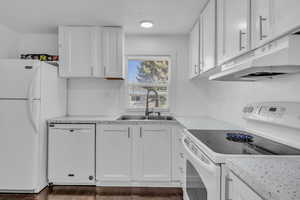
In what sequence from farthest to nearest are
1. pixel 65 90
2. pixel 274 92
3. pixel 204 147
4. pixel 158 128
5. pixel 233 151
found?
pixel 65 90, pixel 158 128, pixel 274 92, pixel 204 147, pixel 233 151

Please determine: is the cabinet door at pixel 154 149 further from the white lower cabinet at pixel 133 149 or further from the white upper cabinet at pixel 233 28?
the white upper cabinet at pixel 233 28

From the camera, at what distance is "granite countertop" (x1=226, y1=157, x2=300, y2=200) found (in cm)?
58

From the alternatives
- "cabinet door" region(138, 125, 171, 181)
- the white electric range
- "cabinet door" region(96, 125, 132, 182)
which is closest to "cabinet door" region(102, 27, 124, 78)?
"cabinet door" region(96, 125, 132, 182)

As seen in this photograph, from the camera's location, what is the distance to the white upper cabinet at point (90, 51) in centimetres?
296

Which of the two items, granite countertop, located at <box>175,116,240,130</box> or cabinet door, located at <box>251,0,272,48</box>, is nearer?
cabinet door, located at <box>251,0,272,48</box>

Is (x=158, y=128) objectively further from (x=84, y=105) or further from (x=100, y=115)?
(x=84, y=105)

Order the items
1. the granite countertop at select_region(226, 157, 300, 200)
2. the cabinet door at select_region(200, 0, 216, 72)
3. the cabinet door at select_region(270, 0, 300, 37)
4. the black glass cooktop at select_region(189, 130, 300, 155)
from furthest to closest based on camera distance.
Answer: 1. the cabinet door at select_region(200, 0, 216, 72)
2. the black glass cooktop at select_region(189, 130, 300, 155)
3. the cabinet door at select_region(270, 0, 300, 37)
4. the granite countertop at select_region(226, 157, 300, 200)

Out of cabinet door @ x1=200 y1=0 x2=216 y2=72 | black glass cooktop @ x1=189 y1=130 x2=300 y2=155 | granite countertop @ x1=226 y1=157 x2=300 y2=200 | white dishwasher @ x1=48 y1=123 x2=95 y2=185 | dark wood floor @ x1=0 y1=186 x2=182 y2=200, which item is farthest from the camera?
white dishwasher @ x1=48 y1=123 x2=95 y2=185

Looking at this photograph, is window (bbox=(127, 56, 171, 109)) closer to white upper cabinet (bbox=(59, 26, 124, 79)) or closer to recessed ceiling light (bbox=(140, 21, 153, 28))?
white upper cabinet (bbox=(59, 26, 124, 79))

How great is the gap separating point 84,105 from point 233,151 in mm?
2707

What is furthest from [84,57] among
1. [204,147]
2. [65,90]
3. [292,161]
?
[292,161]

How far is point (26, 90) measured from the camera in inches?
97.7

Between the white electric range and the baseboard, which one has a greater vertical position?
the white electric range

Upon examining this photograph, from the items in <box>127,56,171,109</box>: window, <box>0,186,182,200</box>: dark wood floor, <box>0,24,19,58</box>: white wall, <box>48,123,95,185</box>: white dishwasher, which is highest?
<box>0,24,19,58</box>: white wall
